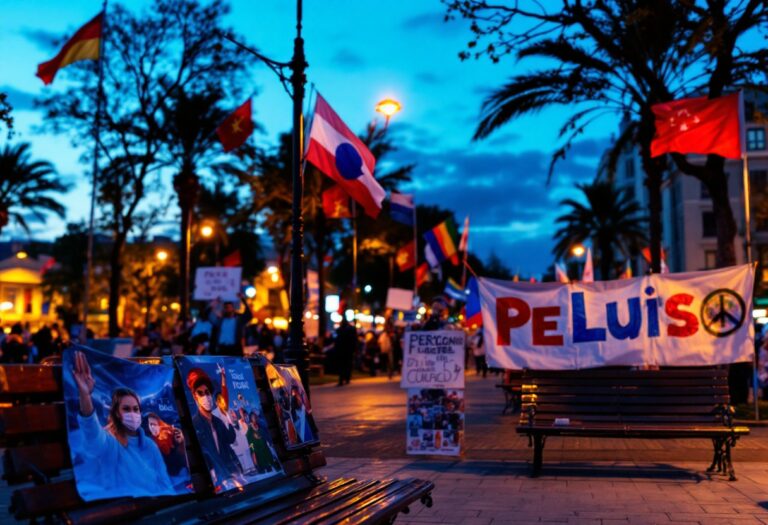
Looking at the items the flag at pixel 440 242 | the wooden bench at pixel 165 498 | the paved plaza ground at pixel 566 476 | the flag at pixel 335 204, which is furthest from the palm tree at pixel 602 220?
the wooden bench at pixel 165 498

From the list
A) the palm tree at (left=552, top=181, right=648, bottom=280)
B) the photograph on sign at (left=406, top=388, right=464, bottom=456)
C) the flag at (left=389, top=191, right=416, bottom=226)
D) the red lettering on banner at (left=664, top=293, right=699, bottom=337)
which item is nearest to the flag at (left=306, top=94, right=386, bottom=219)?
the photograph on sign at (left=406, top=388, right=464, bottom=456)

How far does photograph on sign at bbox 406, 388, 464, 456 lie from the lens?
37.4ft

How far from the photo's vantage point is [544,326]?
37.4 ft

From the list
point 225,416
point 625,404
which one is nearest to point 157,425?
point 225,416

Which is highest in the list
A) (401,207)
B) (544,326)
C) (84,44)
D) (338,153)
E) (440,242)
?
(84,44)

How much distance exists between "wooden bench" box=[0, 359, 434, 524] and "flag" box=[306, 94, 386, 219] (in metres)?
6.45

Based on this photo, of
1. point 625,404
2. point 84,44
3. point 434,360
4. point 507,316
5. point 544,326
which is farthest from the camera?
point 84,44

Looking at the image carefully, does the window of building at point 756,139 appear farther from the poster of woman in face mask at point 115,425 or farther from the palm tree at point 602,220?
the poster of woman in face mask at point 115,425

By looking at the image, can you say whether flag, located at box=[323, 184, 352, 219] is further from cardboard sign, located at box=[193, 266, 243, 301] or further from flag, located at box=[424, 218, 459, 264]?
flag, located at box=[424, 218, 459, 264]

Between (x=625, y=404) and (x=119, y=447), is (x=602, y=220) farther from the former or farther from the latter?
(x=119, y=447)

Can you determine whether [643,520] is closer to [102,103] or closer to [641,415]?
[641,415]

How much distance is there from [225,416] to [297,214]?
6.93 m

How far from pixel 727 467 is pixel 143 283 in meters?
61.1

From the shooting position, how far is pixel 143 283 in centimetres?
6725
